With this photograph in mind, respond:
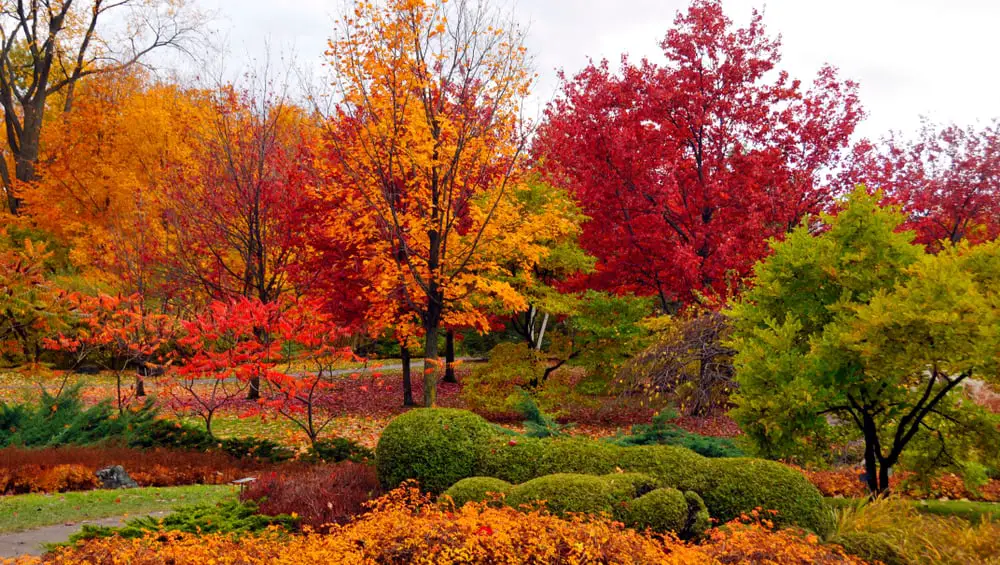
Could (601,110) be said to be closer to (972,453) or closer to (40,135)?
(972,453)

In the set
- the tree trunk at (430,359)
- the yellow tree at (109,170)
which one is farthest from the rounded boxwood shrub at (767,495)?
the yellow tree at (109,170)

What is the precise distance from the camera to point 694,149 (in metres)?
14.0

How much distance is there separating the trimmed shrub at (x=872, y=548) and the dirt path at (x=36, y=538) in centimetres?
631

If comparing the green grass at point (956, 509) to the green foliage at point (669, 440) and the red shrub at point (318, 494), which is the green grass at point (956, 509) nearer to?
the green foliage at point (669, 440)

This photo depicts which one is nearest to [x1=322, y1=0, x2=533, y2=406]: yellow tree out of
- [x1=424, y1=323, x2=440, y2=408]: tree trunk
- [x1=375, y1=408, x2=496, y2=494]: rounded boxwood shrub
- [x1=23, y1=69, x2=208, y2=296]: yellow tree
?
[x1=424, y1=323, x2=440, y2=408]: tree trunk

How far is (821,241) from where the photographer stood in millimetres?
7566

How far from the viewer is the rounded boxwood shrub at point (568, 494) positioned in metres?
5.40

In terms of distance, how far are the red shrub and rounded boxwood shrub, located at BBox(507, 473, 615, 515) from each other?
1.53 meters

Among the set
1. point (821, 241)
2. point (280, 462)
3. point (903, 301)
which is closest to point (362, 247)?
point (280, 462)

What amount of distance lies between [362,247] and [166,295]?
6.64 m

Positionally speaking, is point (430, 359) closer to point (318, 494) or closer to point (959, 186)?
point (318, 494)

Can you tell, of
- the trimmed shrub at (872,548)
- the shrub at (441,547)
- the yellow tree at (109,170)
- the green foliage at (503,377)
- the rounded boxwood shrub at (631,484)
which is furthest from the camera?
the yellow tree at (109,170)

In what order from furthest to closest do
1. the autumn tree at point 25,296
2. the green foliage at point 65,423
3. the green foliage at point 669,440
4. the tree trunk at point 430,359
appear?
the tree trunk at point 430,359, the autumn tree at point 25,296, the green foliage at point 65,423, the green foliage at point 669,440

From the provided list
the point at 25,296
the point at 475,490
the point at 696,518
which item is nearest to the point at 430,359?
the point at 475,490
